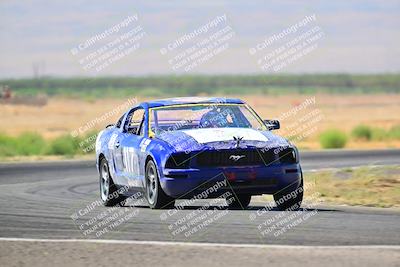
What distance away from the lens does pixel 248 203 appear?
65.2 feet

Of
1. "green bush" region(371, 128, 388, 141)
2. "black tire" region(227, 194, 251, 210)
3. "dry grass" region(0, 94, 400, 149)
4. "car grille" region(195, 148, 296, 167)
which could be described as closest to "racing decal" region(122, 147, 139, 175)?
"car grille" region(195, 148, 296, 167)

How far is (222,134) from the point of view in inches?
719

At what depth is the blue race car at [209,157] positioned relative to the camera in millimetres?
17828

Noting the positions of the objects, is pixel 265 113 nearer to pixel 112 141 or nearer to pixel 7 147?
pixel 7 147

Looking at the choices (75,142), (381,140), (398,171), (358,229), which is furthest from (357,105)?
(358,229)

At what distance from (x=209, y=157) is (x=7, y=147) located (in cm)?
2870

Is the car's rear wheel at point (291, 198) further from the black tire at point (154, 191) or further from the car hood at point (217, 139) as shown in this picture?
the black tire at point (154, 191)

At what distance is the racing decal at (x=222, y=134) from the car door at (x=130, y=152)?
0.99m

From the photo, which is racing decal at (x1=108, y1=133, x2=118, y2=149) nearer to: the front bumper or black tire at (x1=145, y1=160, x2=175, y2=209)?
black tire at (x1=145, y1=160, x2=175, y2=209)

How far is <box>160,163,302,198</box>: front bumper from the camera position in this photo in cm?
1778

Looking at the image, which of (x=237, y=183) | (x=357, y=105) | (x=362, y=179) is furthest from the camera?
(x=357, y=105)

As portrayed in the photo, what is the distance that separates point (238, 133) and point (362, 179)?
5383mm

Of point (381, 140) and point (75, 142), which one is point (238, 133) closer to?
point (75, 142)

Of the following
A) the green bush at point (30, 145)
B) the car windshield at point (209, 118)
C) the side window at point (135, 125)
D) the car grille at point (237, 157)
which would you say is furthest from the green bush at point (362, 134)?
the car grille at point (237, 157)
